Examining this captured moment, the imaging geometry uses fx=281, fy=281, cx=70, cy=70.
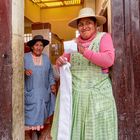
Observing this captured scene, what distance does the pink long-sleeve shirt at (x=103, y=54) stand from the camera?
7.73 feet

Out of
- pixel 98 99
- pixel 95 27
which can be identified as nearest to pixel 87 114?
pixel 98 99

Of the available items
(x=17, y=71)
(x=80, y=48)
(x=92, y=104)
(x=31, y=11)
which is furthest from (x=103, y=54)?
(x=31, y=11)

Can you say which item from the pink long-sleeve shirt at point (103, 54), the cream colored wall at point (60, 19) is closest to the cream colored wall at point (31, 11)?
the cream colored wall at point (60, 19)

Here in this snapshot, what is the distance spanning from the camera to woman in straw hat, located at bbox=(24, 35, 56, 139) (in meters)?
3.49

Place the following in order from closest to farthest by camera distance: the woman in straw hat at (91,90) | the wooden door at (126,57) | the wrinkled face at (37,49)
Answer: the woman in straw hat at (91,90) < the wooden door at (126,57) < the wrinkled face at (37,49)

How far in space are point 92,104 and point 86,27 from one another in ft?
2.31

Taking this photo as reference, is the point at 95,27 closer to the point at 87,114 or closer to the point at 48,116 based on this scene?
the point at 87,114

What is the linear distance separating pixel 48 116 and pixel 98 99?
4.41 ft

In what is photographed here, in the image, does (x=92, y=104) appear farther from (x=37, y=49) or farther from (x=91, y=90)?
(x=37, y=49)

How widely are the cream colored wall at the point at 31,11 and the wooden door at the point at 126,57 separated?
5.37 metres

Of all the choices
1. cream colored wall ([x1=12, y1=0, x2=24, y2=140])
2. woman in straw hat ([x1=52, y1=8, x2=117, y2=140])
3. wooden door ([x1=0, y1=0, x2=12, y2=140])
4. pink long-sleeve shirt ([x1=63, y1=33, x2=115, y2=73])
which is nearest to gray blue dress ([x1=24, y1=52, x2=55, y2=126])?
cream colored wall ([x1=12, y1=0, x2=24, y2=140])

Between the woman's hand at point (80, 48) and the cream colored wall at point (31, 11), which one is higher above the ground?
A: the cream colored wall at point (31, 11)

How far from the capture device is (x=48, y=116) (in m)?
3.69

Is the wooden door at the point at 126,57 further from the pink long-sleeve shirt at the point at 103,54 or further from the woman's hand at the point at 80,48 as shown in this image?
the woman's hand at the point at 80,48
